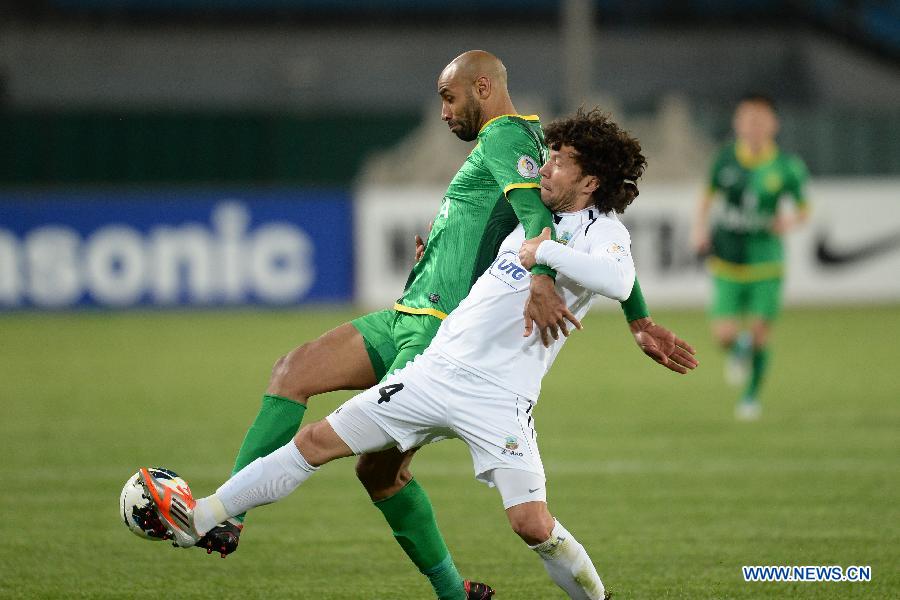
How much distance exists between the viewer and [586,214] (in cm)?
493

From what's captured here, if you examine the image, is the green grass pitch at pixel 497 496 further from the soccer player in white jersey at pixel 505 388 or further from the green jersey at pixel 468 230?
the green jersey at pixel 468 230

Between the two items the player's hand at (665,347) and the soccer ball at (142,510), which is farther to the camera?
the player's hand at (665,347)

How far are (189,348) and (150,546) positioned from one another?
28.8ft

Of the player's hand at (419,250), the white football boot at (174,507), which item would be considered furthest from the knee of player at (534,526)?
the player's hand at (419,250)

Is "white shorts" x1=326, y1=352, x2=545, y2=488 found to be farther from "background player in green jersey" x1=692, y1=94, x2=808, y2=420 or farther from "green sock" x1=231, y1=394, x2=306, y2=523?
"background player in green jersey" x1=692, y1=94, x2=808, y2=420

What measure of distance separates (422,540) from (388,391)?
717 mm

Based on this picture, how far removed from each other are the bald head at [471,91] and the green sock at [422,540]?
134 cm

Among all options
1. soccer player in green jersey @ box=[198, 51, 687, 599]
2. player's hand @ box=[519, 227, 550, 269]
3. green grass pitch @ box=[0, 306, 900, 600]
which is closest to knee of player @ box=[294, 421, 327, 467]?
soccer player in green jersey @ box=[198, 51, 687, 599]

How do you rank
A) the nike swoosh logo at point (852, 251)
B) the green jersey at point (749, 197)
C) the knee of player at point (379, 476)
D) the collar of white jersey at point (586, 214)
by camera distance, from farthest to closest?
the nike swoosh logo at point (852, 251) → the green jersey at point (749, 197) → the knee of player at point (379, 476) → the collar of white jersey at point (586, 214)

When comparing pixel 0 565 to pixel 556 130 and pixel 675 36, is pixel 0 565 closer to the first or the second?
pixel 556 130

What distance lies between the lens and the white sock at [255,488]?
188 inches

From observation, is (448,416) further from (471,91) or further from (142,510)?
(471,91)

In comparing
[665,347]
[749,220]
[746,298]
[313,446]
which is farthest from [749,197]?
[313,446]

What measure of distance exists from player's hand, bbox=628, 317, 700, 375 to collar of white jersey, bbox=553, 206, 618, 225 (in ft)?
1.33
